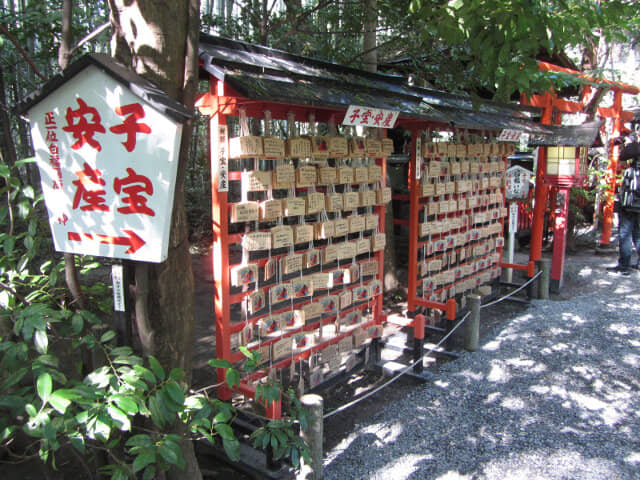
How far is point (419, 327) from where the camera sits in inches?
173

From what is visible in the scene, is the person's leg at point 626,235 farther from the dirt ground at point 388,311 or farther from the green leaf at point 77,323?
the green leaf at point 77,323

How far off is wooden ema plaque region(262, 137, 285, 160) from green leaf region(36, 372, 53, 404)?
2.03m

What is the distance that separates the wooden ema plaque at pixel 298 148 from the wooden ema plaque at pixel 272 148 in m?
0.07

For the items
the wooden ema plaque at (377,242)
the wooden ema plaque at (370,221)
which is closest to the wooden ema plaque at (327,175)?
the wooden ema plaque at (370,221)

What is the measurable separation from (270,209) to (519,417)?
258cm

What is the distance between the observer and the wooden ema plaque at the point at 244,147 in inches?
123

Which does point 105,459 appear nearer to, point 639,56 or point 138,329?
point 138,329

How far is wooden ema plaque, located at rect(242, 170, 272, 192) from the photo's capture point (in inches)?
128

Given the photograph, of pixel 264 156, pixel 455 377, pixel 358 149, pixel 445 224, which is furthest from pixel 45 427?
pixel 445 224

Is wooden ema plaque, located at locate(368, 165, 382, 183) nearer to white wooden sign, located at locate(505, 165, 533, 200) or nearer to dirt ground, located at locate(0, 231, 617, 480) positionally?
dirt ground, located at locate(0, 231, 617, 480)

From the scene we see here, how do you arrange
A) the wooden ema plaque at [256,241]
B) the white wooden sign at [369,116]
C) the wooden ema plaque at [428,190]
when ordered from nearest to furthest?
the wooden ema plaque at [256,241] < the white wooden sign at [369,116] < the wooden ema plaque at [428,190]

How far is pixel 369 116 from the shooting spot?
3.72 m

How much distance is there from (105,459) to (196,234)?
8.68 meters

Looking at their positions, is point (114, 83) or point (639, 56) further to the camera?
point (639, 56)
